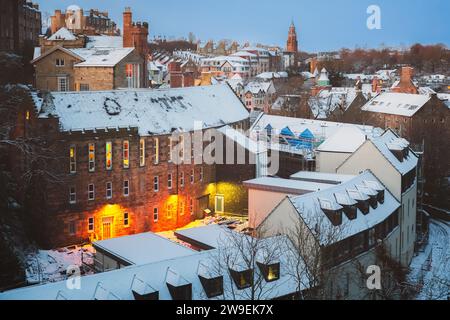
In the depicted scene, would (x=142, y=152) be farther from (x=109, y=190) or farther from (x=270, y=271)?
(x=270, y=271)

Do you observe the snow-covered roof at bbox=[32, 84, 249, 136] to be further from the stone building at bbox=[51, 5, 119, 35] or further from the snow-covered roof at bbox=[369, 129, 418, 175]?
the stone building at bbox=[51, 5, 119, 35]

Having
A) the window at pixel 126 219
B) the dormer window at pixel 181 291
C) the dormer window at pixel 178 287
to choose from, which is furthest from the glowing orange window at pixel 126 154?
the dormer window at pixel 181 291

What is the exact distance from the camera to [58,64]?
47.7 meters

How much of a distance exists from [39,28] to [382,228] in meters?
41.8

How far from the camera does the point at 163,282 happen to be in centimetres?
2169

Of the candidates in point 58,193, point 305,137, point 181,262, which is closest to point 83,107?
point 58,193

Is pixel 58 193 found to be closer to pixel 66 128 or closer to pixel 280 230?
pixel 66 128

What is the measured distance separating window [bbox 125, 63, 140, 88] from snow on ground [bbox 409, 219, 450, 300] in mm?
24412

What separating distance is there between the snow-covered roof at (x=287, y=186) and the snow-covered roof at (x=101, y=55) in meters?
18.2

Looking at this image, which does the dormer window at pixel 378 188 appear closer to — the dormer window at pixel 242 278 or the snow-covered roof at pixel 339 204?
the snow-covered roof at pixel 339 204

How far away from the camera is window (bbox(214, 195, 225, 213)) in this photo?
42000 millimetres

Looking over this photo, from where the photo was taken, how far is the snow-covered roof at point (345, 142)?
40.2 metres

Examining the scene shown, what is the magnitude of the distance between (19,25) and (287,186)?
31408 millimetres

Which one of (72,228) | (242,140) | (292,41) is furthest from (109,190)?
(292,41)
